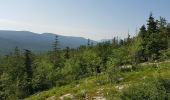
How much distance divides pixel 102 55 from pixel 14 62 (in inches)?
1252

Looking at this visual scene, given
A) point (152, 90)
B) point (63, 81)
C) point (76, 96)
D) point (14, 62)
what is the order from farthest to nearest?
1. point (14, 62)
2. point (63, 81)
3. point (76, 96)
4. point (152, 90)

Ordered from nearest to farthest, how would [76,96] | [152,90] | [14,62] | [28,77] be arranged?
[152,90]
[76,96]
[28,77]
[14,62]

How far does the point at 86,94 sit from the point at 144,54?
40.2 m

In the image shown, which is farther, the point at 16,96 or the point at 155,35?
the point at 155,35

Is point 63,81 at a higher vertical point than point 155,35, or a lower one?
lower

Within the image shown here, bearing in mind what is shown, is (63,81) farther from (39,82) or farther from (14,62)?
(14,62)

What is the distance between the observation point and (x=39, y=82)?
73188 millimetres

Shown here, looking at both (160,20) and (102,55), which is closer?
(102,55)

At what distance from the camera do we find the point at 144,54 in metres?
78.5

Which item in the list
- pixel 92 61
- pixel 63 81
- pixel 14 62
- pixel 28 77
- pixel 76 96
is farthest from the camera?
pixel 14 62

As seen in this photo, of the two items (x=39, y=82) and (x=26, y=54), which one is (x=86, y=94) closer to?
(x=39, y=82)

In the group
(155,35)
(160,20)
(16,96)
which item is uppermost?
(160,20)

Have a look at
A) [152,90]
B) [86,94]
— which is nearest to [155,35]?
[86,94]

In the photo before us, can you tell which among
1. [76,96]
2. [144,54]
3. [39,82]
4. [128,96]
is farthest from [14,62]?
[128,96]
